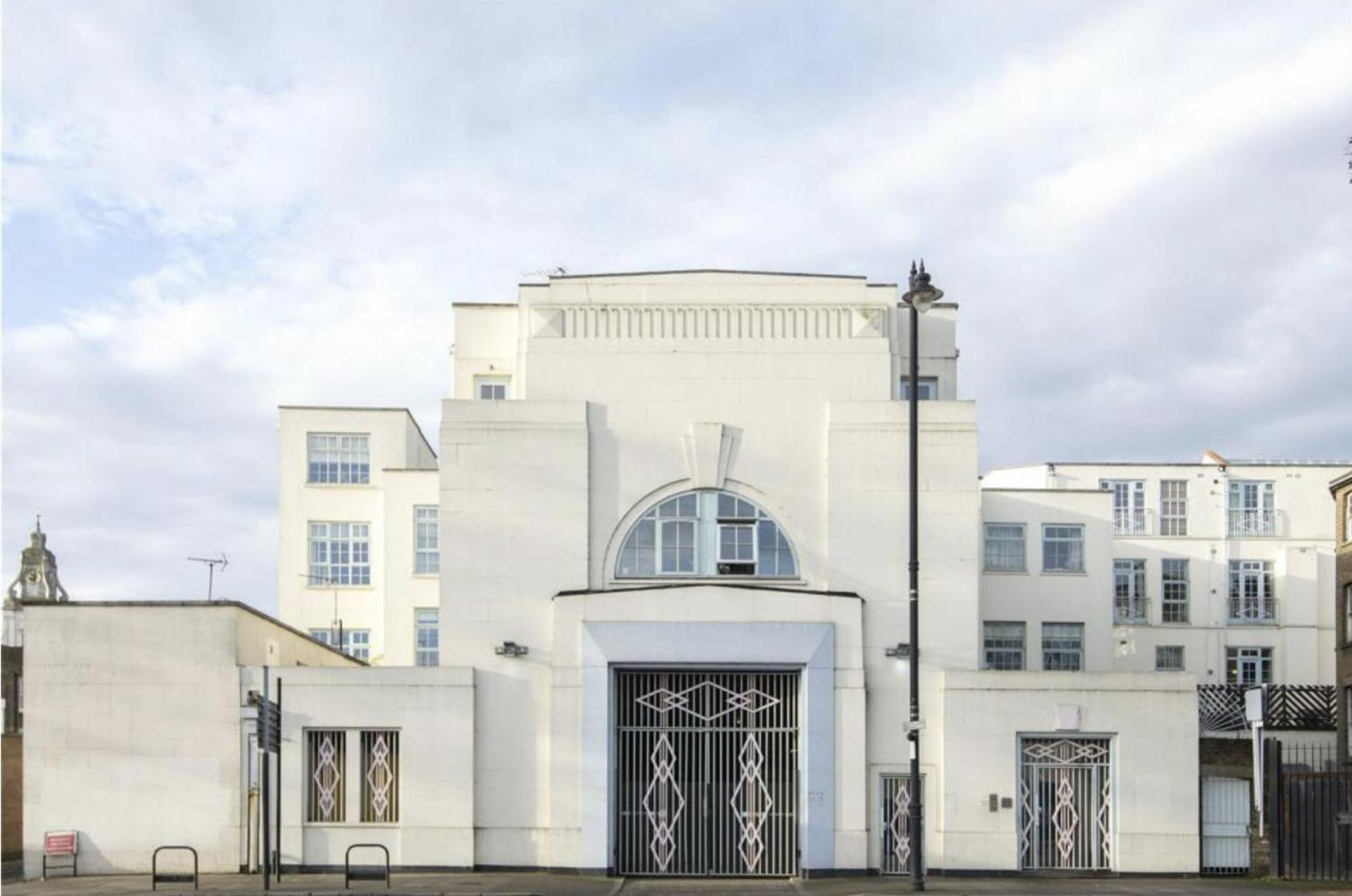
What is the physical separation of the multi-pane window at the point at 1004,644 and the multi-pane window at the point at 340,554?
64.2ft

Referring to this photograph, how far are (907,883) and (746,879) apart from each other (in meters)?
3.12

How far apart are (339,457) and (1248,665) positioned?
3165 centimetres

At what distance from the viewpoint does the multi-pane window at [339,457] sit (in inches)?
1838

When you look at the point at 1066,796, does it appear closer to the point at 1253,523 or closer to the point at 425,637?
the point at 425,637

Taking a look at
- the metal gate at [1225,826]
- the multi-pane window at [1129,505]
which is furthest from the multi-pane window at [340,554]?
the metal gate at [1225,826]

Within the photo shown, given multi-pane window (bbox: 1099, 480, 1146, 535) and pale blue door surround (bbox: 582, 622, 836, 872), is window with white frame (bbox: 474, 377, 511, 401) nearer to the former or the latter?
pale blue door surround (bbox: 582, 622, 836, 872)

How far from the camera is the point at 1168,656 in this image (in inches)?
1965

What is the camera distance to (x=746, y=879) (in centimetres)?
2766

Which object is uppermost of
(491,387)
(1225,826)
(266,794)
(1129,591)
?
(491,387)

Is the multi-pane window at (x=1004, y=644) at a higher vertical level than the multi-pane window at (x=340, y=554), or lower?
lower

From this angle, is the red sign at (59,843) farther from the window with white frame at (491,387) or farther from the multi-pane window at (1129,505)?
the multi-pane window at (1129,505)

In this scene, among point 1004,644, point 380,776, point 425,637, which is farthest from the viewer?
point 425,637

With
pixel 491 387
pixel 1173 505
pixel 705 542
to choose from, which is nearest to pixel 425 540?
pixel 491 387

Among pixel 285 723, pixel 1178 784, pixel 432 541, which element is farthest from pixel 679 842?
pixel 432 541
